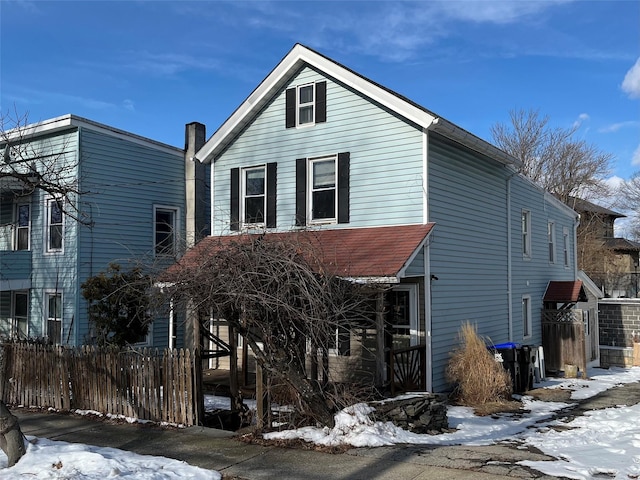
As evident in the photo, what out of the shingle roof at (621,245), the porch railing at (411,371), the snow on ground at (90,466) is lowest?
the snow on ground at (90,466)

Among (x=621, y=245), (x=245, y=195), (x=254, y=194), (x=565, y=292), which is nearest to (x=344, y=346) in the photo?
(x=254, y=194)

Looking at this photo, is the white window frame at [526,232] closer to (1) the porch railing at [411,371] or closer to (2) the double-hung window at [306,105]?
(1) the porch railing at [411,371]

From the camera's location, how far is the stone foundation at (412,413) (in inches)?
349

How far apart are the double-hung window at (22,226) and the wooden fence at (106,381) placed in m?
6.99

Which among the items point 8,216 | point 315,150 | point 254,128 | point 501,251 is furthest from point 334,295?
point 8,216

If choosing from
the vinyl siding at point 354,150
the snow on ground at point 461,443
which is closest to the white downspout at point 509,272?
the snow on ground at point 461,443

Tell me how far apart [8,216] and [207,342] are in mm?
8076

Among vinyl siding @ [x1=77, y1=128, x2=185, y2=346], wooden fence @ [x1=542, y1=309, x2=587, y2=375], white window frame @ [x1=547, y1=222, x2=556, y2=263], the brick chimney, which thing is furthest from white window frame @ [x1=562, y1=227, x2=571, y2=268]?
vinyl siding @ [x1=77, y1=128, x2=185, y2=346]

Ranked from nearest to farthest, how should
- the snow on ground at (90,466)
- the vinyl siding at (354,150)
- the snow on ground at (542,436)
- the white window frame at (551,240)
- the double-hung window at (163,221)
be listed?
the snow on ground at (90,466), the snow on ground at (542,436), the vinyl siding at (354,150), the double-hung window at (163,221), the white window frame at (551,240)

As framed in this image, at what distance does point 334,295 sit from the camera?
8148 mm

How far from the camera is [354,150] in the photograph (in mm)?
13164

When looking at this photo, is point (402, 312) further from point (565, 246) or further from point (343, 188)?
point (565, 246)

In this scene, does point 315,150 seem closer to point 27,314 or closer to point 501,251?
point 501,251

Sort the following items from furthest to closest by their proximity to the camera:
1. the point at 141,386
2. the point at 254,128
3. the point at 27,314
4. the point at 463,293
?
the point at 27,314 < the point at 254,128 < the point at 463,293 < the point at 141,386
